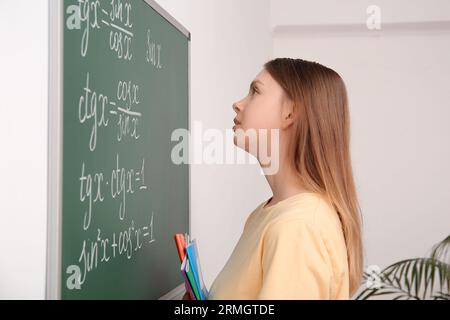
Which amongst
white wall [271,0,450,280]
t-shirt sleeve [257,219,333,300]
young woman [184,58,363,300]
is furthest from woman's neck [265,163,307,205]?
white wall [271,0,450,280]

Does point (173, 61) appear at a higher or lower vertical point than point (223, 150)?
higher

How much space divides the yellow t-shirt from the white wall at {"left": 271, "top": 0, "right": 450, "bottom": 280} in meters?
2.53

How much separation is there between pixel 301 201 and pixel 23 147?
548 millimetres

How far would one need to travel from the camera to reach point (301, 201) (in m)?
1.09

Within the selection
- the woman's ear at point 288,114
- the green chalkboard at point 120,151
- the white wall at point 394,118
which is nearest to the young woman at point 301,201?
the woman's ear at point 288,114

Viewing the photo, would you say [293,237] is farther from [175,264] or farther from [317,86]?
[175,264]

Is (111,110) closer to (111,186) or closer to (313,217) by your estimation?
(111,186)

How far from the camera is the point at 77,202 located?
1.20 meters

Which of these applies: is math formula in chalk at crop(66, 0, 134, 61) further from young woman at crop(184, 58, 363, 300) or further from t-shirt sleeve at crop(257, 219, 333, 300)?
t-shirt sleeve at crop(257, 219, 333, 300)

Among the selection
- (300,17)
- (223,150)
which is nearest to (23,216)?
(223,150)

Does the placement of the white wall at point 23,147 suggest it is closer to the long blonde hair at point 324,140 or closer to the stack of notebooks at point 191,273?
the stack of notebooks at point 191,273

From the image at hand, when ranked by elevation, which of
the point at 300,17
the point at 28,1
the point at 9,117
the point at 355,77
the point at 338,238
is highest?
the point at 300,17

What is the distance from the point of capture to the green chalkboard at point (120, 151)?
119 centimetres

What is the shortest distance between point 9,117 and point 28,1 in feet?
0.75
